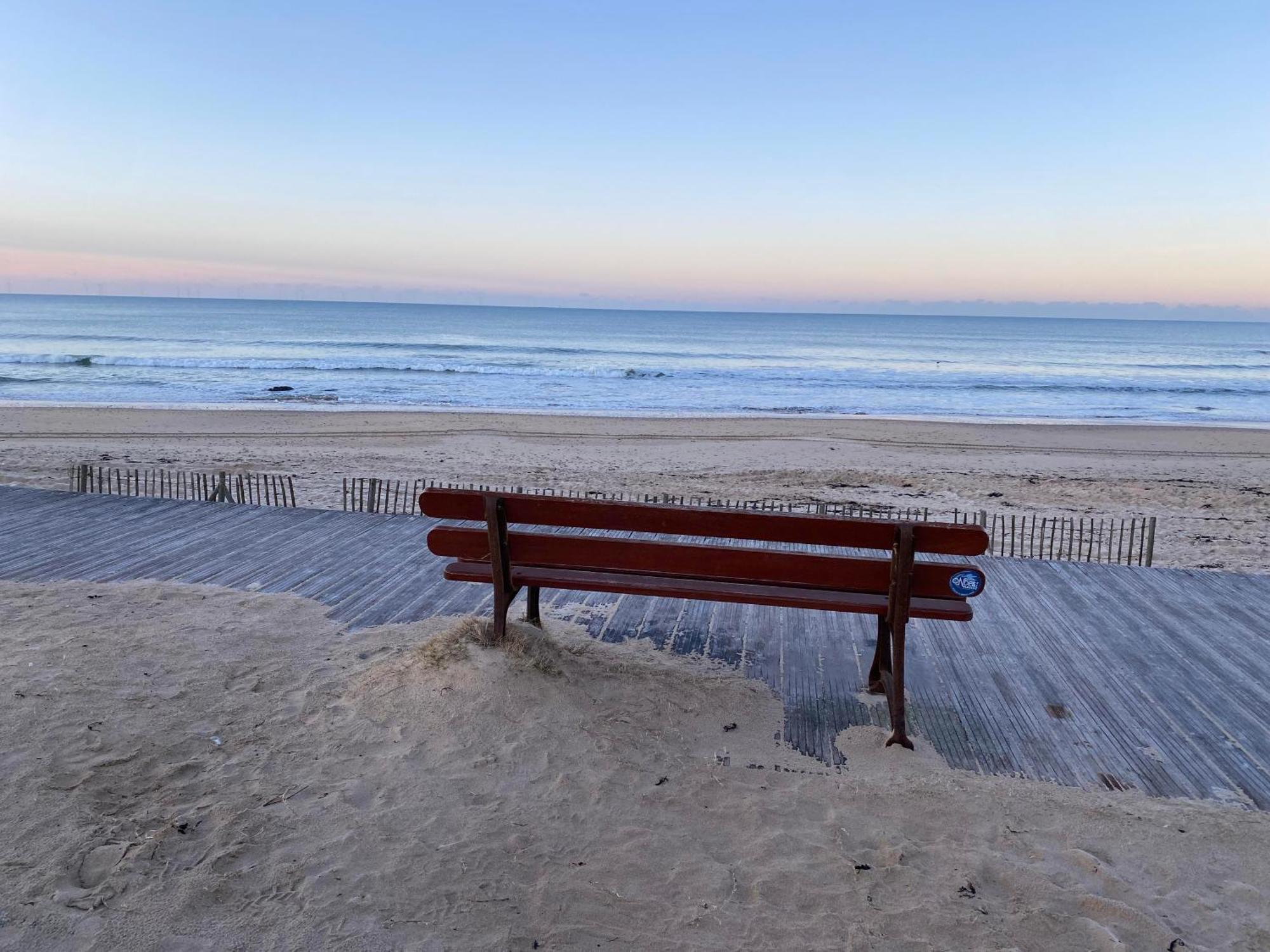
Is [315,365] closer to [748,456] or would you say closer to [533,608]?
[748,456]

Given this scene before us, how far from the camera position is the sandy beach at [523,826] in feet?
7.90

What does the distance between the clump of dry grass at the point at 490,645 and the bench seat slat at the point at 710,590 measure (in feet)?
0.78

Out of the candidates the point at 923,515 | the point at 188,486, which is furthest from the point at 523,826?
the point at 188,486

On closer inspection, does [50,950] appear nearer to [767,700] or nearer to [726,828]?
[726,828]

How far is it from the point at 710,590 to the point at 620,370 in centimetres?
4125

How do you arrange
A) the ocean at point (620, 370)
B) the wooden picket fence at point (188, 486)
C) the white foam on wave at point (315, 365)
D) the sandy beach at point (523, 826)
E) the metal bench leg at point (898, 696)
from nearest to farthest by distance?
the sandy beach at point (523, 826) → the metal bench leg at point (898, 696) → the wooden picket fence at point (188, 486) → the ocean at point (620, 370) → the white foam on wave at point (315, 365)

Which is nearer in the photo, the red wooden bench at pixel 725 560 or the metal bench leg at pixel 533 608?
the red wooden bench at pixel 725 560

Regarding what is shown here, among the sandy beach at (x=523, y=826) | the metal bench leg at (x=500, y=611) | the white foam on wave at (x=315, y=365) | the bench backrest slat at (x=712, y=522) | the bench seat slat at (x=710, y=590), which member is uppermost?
the bench backrest slat at (x=712, y=522)

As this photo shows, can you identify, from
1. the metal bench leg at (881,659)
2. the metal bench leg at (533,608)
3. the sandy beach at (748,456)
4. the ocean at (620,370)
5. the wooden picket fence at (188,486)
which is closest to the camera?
the metal bench leg at (881,659)

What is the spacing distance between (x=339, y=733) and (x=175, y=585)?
101 inches

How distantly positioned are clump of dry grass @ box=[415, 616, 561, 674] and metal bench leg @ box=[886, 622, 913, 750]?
60.7 inches

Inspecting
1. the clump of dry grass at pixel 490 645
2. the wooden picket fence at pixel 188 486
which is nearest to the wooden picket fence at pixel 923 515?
the wooden picket fence at pixel 188 486

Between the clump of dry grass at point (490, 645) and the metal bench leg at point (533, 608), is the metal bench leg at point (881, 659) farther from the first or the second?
the metal bench leg at point (533, 608)

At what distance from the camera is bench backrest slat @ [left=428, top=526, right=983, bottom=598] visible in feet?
12.2
